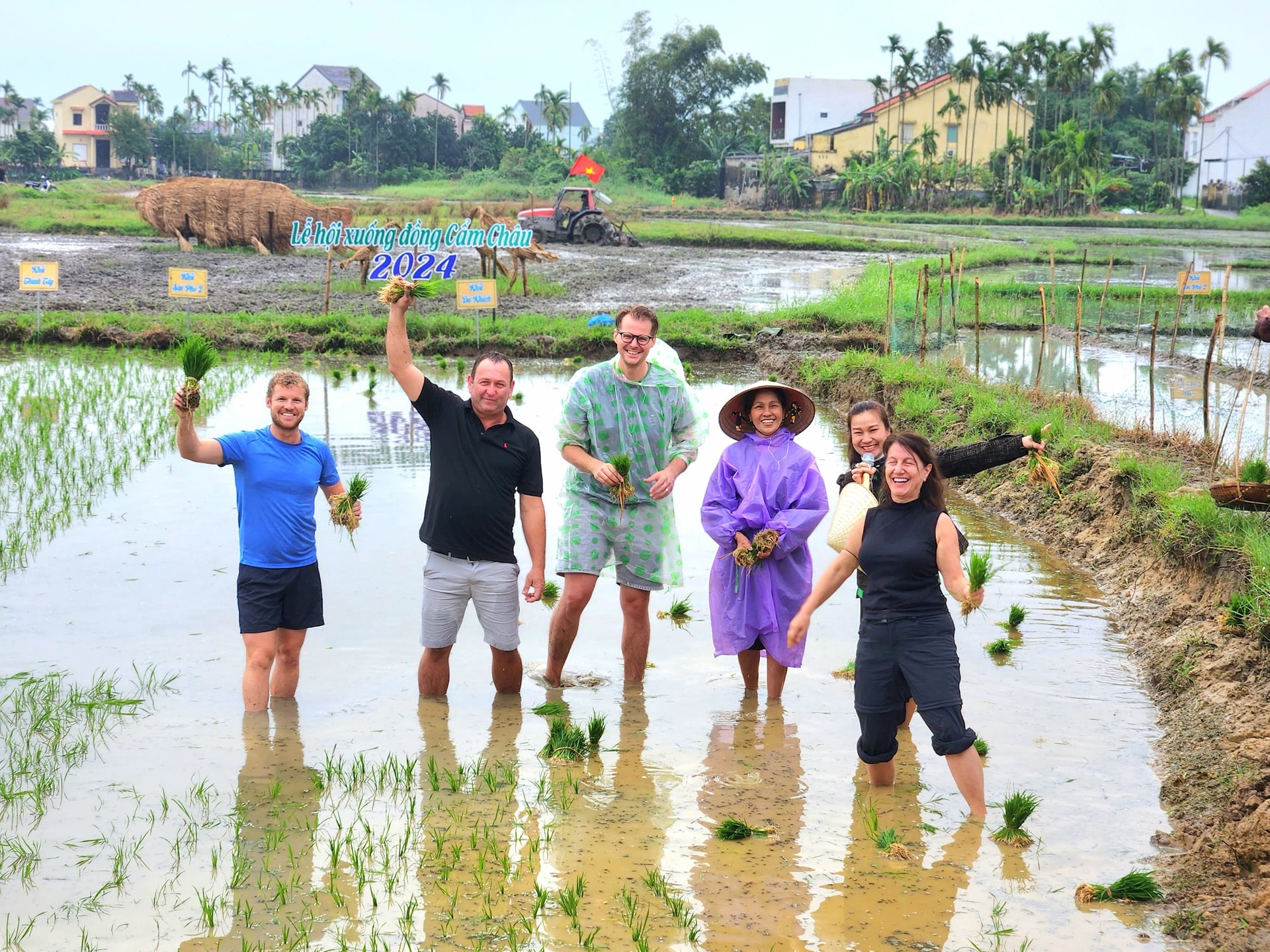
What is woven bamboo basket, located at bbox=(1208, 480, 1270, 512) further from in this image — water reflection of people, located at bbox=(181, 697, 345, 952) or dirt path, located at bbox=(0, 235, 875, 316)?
dirt path, located at bbox=(0, 235, 875, 316)

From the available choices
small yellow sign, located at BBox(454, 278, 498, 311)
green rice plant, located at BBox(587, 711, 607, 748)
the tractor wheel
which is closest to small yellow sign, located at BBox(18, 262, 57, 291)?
small yellow sign, located at BBox(454, 278, 498, 311)

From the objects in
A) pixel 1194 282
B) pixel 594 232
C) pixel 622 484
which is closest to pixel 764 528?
pixel 622 484

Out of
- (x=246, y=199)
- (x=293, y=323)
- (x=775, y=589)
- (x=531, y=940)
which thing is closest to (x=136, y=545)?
(x=775, y=589)

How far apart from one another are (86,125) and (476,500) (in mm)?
103123

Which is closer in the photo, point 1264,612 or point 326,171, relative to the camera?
point 1264,612

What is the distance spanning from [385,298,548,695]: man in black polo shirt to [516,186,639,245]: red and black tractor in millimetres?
34393

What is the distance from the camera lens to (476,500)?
5270 millimetres

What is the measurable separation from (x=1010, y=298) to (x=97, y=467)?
19.4 m

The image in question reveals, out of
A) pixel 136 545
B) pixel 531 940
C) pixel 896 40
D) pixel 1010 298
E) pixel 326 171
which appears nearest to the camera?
pixel 531 940

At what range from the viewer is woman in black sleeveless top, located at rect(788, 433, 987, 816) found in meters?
4.20

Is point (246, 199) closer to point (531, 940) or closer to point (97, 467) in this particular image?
point (97, 467)

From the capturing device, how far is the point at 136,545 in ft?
26.6

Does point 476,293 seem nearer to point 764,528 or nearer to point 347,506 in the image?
point 347,506

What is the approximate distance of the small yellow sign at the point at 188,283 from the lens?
56.5ft
